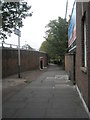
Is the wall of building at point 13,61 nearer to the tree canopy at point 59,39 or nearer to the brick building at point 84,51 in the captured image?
the tree canopy at point 59,39

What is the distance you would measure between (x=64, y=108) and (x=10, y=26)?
5469mm

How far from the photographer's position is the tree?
870cm

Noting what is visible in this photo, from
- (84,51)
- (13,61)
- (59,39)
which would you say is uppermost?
(59,39)

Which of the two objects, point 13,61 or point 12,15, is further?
point 13,61

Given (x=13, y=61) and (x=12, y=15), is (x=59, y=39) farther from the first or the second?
(x=12, y=15)

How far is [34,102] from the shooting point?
7250 millimetres

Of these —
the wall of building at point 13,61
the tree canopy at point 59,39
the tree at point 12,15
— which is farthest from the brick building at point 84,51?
the tree canopy at point 59,39

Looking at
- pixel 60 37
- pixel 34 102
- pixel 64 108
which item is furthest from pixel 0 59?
pixel 60 37

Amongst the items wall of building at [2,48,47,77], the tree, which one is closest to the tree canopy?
wall of building at [2,48,47,77]

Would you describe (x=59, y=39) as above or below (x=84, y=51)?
above

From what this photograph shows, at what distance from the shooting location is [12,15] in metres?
9.24

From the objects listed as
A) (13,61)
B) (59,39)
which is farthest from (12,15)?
(59,39)

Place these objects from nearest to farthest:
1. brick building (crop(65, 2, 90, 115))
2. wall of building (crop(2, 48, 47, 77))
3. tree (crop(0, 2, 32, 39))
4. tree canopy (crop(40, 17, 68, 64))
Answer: brick building (crop(65, 2, 90, 115)), tree (crop(0, 2, 32, 39)), wall of building (crop(2, 48, 47, 77)), tree canopy (crop(40, 17, 68, 64))

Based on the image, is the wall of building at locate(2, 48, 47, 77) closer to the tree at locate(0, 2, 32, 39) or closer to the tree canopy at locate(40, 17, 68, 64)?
the tree canopy at locate(40, 17, 68, 64)
